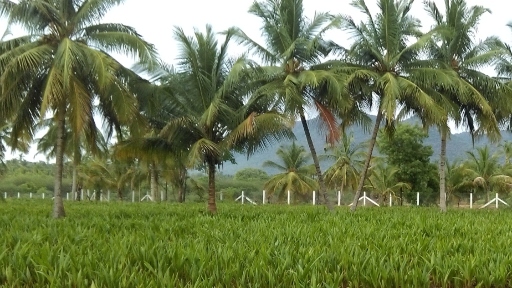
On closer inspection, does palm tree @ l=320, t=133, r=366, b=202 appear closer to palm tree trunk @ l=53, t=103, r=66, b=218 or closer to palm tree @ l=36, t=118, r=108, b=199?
palm tree @ l=36, t=118, r=108, b=199

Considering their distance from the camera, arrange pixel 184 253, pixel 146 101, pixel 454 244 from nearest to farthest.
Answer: pixel 184 253
pixel 454 244
pixel 146 101

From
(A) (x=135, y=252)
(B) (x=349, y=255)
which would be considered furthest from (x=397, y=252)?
(A) (x=135, y=252)

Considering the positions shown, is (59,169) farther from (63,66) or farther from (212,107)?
(212,107)

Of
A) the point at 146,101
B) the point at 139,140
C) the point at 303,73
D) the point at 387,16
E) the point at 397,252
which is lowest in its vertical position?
the point at 397,252

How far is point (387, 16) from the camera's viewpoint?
16484mm

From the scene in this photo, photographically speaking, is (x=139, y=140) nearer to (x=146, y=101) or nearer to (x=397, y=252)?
(x=146, y=101)

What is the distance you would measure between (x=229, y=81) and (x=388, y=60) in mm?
5318

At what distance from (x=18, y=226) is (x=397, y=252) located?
719cm

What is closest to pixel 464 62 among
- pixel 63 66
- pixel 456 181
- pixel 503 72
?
pixel 503 72

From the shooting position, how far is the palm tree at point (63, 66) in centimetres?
1205

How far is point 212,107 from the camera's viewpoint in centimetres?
1462

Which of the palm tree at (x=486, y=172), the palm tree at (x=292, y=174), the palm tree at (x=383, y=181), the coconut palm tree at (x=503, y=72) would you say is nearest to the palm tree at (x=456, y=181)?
the palm tree at (x=486, y=172)

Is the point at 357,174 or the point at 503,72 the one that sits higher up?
the point at 503,72

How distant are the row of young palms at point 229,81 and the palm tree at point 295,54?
0.04m
